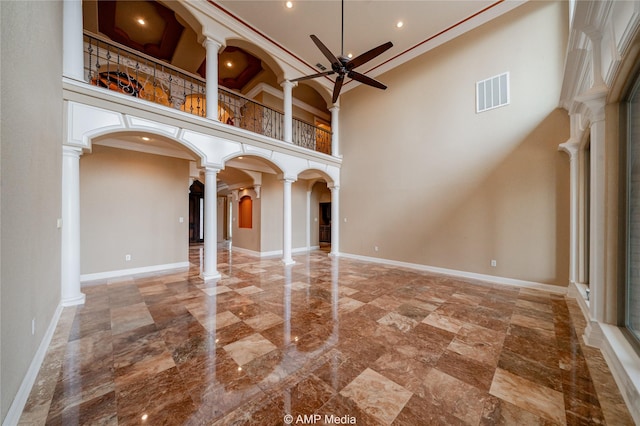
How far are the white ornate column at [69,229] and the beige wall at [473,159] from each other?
6468 mm

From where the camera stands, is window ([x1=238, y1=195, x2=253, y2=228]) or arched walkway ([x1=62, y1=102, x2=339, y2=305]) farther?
window ([x1=238, y1=195, x2=253, y2=228])

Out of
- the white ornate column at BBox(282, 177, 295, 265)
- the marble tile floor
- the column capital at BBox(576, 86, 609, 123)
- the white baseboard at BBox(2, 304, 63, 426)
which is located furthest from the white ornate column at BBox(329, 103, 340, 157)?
the white baseboard at BBox(2, 304, 63, 426)

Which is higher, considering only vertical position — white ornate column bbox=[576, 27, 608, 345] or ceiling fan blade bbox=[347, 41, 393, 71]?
ceiling fan blade bbox=[347, 41, 393, 71]

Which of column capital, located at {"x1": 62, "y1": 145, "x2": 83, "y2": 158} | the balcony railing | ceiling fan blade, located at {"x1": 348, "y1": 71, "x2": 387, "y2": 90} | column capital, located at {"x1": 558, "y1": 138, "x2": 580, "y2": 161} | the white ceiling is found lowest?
column capital, located at {"x1": 62, "y1": 145, "x2": 83, "y2": 158}

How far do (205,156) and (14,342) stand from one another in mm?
3877

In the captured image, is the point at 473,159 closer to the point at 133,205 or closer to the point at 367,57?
the point at 367,57

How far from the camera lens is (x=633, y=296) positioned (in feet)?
7.27

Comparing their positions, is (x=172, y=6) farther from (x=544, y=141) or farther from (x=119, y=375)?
(x=544, y=141)

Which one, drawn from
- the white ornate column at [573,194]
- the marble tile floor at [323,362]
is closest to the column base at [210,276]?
the marble tile floor at [323,362]

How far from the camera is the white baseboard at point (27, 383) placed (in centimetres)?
154

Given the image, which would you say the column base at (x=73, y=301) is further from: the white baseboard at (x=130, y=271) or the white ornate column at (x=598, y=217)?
the white ornate column at (x=598, y=217)

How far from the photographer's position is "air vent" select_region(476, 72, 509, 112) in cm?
486

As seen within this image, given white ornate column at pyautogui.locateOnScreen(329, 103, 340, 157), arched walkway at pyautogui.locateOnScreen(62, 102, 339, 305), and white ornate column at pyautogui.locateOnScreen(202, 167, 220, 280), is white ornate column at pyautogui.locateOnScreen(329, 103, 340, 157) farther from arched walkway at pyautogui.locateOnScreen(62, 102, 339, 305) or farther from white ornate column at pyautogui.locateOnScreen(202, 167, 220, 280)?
white ornate column at pyautogui.locateOnScreen(202, 167, 220, 280)

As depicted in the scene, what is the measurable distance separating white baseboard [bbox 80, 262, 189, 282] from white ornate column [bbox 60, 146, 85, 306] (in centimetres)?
172
